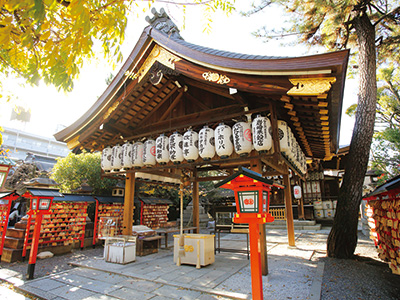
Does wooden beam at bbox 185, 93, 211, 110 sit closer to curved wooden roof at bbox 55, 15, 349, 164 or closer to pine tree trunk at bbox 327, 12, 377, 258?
curved wooden roof at bbox 55, 15, 349, 164

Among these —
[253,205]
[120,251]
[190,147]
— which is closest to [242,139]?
[190,147]

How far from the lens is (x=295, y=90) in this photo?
4828mm

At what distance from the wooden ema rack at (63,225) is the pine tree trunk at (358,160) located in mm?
9976

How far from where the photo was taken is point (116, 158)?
863 cm

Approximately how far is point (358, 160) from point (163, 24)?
26.7 ft

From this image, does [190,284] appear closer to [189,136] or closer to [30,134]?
[189,136]

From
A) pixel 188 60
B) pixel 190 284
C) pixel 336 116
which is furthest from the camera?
pixel 188 60

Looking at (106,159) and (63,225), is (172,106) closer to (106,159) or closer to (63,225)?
(106,159)

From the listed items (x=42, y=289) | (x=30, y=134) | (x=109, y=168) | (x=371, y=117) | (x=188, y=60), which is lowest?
(x=42, y=289)

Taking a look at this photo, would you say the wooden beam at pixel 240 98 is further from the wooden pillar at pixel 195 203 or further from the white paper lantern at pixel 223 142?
the wooden pillar at pixel 195 203

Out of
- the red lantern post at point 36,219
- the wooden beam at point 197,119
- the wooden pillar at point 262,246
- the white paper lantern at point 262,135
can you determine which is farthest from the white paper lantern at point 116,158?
the white paper lantern at point 262,135

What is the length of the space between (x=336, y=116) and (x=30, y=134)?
47.8 metres

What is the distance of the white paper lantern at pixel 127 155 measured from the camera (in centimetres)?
836

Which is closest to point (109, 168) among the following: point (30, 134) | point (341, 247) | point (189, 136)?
point (189, 136)
